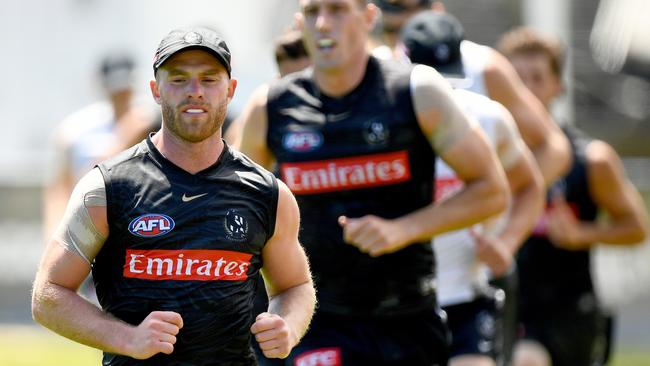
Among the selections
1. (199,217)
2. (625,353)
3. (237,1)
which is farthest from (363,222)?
(237,1)

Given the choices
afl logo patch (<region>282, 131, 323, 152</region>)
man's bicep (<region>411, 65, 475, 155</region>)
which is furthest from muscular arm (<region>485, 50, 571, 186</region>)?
afl logo patch (<region>282, 131, 323, 152</region>)

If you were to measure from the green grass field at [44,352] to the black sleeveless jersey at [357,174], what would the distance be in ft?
22.6

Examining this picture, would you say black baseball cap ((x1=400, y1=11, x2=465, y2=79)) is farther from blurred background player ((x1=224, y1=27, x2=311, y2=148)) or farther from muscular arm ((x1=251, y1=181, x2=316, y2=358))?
muscular arm ((x1=251, y1=181, x2=316, y2=358))

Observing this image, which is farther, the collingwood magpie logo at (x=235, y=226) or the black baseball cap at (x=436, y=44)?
the black baseball cap at (x=436, y=44)

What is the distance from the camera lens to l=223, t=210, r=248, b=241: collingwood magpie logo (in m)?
4.84

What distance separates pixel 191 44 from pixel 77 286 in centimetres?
82

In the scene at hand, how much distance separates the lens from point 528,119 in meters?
8.30

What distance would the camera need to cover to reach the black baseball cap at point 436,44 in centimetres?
758

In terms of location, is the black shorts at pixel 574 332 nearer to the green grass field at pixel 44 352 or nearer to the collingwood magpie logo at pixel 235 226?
the green grass field at pixel 44 352

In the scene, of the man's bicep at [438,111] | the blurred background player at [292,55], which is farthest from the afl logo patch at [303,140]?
the blurred background player at [292,55]

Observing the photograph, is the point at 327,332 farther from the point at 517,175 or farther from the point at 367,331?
the point at 517,175

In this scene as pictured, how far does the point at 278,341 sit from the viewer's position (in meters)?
4.72

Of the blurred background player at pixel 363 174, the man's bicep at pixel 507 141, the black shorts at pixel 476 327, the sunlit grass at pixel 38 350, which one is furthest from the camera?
the sunlit grass at pixel 38 350

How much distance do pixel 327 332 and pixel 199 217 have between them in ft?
6.66
